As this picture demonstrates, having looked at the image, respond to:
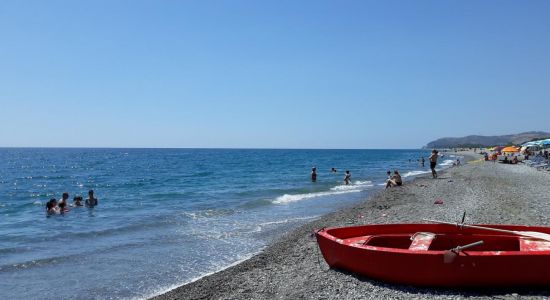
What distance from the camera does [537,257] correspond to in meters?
7.05

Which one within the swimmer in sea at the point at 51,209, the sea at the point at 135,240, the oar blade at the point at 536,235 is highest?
the oar blade at the point at 536,235

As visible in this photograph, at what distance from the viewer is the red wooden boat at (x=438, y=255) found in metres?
7.19

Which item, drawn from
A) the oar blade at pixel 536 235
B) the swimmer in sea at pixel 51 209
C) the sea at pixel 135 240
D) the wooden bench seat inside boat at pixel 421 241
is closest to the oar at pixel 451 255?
the wooden bench seat inside boat at pixel 421 241

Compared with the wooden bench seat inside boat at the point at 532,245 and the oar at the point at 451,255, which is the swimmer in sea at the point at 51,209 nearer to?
the oar at the point at 451,255

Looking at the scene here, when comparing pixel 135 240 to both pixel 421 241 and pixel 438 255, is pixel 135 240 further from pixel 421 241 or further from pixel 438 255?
pixel 438 255

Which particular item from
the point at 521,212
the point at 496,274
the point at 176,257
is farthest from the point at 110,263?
the point at 521,212

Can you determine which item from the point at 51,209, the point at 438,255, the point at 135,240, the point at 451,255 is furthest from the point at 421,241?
the point at 51,209

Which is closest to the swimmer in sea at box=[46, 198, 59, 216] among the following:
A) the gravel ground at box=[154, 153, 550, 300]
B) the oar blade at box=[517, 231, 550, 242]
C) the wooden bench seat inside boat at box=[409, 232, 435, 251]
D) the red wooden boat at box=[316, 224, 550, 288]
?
the gravel ground at box=[154, 153, 550, 300]

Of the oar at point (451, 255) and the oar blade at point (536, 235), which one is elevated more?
the oar blade at point (536, 235)

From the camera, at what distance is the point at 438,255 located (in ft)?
24.8

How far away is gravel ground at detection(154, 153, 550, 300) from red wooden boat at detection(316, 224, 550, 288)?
0.17m

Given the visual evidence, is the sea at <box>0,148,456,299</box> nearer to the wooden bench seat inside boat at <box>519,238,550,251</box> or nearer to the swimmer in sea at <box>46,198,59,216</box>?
the swimmer in sea at <box>46,198,59,216</box>

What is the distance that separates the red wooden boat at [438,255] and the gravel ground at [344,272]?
6.9 inches

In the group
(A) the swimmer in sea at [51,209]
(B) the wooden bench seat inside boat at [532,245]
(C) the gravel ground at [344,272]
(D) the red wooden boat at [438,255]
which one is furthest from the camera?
(A) the swimmer in sea at [51,209]
